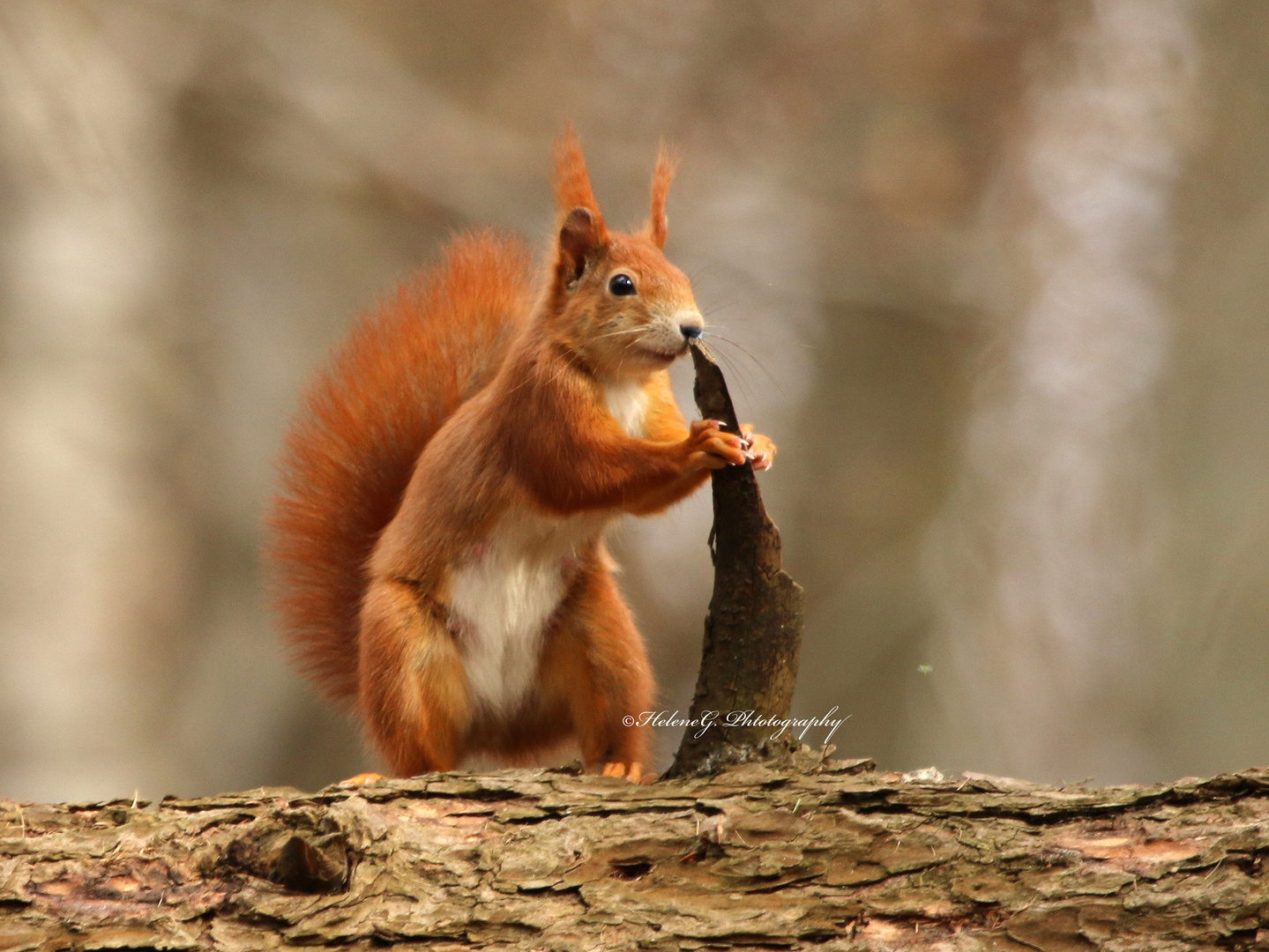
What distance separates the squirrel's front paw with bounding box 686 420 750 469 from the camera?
3.76 feet

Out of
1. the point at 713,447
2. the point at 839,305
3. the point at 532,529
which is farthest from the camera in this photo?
the point at 839,305

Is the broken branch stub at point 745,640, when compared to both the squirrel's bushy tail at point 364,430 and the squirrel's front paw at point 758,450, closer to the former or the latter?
the squirrel's front paw at point 758,450

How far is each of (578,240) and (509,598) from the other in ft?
1.50

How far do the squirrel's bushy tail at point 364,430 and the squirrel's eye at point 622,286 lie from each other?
1.04 ft

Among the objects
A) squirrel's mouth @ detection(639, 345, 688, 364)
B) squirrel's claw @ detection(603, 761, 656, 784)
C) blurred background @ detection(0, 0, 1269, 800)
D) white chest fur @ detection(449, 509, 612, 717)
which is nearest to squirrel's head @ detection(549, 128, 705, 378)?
squirrel's mouth @ detection(639, 345, 688, 364)

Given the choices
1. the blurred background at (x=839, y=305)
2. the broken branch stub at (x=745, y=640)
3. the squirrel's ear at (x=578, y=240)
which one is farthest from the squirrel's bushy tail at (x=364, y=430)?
the blurred background at (x=839, y=305)

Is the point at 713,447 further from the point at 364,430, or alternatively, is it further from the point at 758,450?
the point at 364,430

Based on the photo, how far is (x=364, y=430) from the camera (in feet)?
5.22

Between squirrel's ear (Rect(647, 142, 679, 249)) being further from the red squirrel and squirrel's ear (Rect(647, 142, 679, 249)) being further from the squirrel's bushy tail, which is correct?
the squirrel's bushy tail

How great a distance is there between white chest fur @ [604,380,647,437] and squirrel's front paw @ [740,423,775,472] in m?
0.18

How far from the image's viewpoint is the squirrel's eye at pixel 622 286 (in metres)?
1.29

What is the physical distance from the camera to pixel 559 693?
1.40 metres

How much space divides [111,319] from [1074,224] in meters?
2.21

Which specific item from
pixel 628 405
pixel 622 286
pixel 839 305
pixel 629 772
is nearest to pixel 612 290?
pixel 622 286
